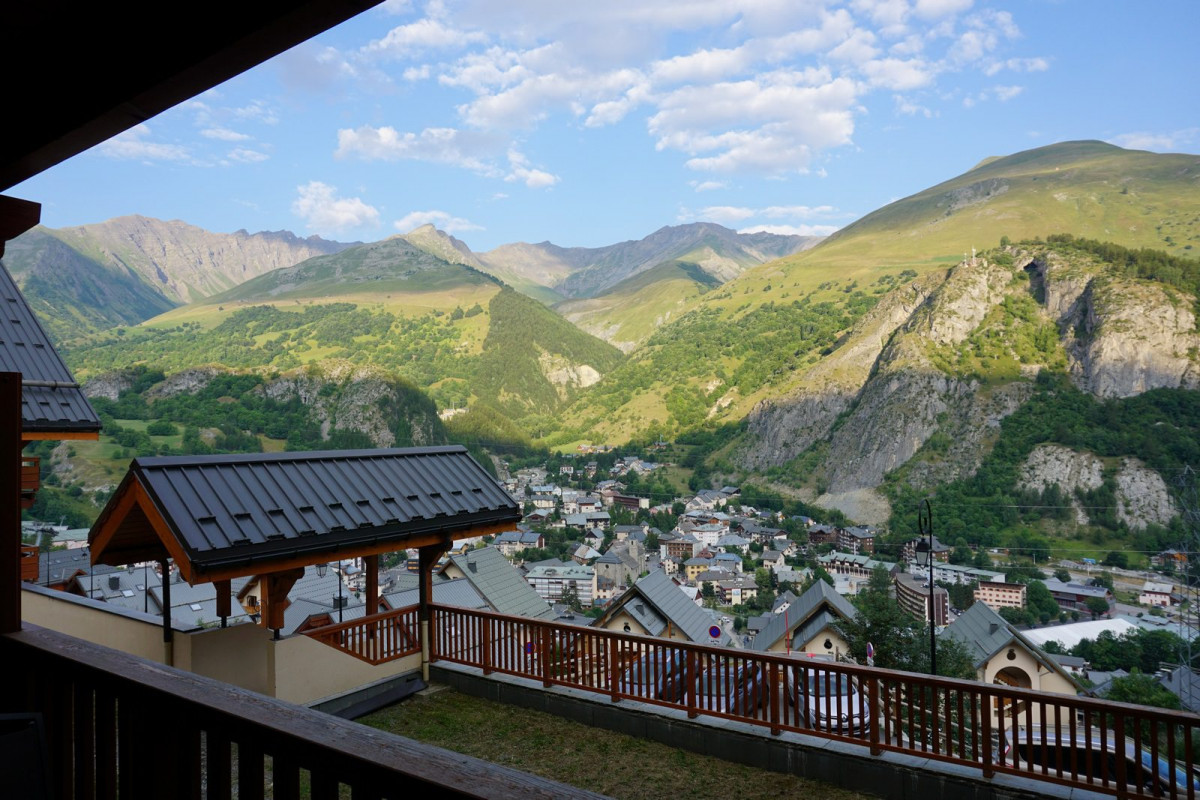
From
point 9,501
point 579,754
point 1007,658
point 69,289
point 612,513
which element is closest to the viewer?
point 9,501

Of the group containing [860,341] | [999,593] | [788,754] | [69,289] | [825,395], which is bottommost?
[999,593]

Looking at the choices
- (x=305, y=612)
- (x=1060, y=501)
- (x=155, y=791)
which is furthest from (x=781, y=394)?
(x=155, y=791)

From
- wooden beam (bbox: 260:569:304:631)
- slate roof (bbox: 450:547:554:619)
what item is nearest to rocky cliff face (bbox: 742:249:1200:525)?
slate roof (bbox: 450:547:554:619)

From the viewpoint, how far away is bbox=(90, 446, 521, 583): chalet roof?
17.9ft

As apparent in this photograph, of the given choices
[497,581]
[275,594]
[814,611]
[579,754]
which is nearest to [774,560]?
[814,611]

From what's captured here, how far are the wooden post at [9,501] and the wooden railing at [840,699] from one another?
4.74 metres

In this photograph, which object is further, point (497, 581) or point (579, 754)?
point (497, 581)

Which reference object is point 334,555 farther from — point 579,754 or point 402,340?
point 402,340

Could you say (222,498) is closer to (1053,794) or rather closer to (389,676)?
(389,676)

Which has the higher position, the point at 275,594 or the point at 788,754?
the point at 275,594

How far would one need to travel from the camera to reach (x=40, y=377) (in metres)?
8.45

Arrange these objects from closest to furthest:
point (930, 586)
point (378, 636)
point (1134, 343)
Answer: point (378, 636) < point (930, 586) < point (1134, 343)

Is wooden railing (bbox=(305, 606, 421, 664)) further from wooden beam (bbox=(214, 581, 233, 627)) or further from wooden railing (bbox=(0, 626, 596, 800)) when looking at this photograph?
wooden railing (bbox=(0, 626, 596, 800))

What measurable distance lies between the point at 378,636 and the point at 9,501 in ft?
17.5
